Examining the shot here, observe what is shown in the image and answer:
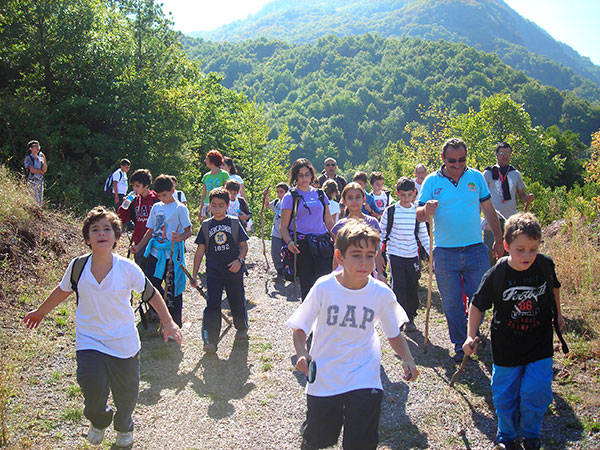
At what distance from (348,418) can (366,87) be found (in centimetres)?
15444

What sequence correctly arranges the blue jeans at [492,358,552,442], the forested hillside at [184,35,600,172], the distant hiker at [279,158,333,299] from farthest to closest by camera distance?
the forested hillside at [184,35,600,172], the distant hiker at [279,158,333,299], the blue jeans at [492,358,552,442]

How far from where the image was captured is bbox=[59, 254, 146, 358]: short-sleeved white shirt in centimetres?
405

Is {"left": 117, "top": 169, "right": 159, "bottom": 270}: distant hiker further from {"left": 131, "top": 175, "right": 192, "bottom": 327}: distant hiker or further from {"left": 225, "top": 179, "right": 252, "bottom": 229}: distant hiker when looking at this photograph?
{"left": 225, "top": 179, "right": 252, "bottom": 229}: distant hiker

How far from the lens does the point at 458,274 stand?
5.87 metres

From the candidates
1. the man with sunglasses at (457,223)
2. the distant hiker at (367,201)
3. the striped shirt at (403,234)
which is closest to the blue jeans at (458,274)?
the man with sunglasses at (457,223)

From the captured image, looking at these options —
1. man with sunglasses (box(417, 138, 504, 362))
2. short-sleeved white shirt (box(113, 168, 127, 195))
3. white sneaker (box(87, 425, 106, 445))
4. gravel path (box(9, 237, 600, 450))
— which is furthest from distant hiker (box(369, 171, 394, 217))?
short-sleeved white shirt (box(113, 168, 127, 195))

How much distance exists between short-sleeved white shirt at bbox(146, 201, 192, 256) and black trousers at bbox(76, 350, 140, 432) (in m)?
2.97

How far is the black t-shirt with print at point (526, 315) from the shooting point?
152 inches

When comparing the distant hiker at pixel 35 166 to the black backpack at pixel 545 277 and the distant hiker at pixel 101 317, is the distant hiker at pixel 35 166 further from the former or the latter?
the black backpack at pixel 545 277

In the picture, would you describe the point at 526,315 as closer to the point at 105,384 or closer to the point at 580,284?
the point at 105,384

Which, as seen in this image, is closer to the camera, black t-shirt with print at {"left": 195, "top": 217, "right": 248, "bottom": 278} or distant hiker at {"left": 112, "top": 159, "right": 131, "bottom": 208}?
black t-shirt with print at {"left": 195, "top": 217, "right": 248, "bottom": 278}

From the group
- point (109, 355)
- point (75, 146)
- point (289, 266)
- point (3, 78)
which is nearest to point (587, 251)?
point (289, 266)

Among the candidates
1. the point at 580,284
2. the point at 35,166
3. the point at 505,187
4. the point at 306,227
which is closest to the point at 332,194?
the point at 306,227

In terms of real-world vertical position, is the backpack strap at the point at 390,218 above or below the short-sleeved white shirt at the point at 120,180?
above
